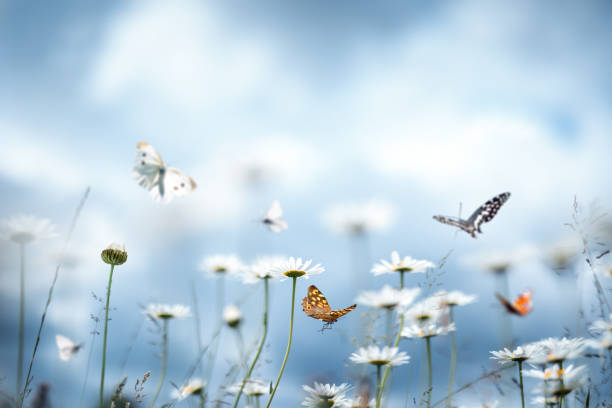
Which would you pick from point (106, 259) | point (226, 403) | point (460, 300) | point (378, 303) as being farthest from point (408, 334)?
point (106, 259)

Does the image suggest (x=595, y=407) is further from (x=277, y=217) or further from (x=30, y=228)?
(x=30, y=228)

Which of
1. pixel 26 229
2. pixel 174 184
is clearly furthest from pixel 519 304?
pixel 26 229

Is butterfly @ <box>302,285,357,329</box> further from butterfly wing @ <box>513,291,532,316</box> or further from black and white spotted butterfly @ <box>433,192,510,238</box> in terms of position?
butterfly wing @ <box>513,291,532,316</box>

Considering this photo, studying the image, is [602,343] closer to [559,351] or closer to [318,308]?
[559,351]

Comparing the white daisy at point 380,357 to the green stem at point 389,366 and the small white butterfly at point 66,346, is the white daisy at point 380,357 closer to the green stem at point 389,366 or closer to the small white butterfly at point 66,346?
the green stem at point 389,366

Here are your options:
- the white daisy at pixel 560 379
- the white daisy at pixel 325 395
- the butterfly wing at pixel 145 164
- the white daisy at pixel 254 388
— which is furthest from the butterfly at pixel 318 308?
the butterfly wing at pixel 145 164

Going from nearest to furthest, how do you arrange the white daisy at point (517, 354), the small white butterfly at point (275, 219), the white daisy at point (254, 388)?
the white daisy at point (517, 354), the white daisy at point (254, 388), the small white butterfly at point (275, 219)
